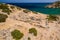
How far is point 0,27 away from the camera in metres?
23.6

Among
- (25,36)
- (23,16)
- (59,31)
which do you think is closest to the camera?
(25,36)

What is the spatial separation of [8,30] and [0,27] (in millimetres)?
1377

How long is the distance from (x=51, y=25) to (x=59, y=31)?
174 cm

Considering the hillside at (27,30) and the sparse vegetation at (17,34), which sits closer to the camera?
the sparse vegetation at (17,34)

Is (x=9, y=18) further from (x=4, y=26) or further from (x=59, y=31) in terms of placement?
(x=59, y=31)

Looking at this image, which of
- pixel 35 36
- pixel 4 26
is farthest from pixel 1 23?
pixel 35 36

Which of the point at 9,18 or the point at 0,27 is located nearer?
the point at 0,27

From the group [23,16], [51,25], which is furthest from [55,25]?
[23,16]

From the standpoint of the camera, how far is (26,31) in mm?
23672

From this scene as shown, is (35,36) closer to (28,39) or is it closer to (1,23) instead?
(28,39)

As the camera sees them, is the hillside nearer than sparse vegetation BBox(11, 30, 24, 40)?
No

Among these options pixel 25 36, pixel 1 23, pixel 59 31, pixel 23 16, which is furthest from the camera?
pixel 23 16

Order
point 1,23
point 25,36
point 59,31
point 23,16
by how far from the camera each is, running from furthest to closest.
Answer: point 23,16 < point 59,31 < point 1,23 < point 25,36

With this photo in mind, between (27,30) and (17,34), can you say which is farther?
(27,30)
